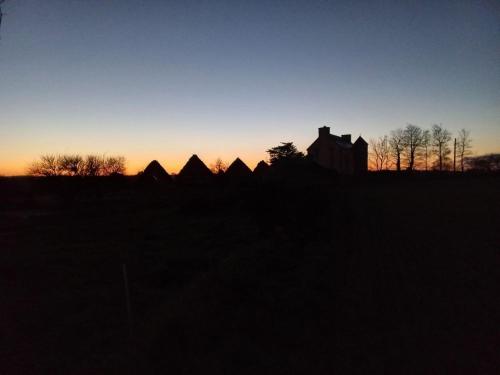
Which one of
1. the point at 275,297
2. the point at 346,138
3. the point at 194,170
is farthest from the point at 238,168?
the point at 275,297

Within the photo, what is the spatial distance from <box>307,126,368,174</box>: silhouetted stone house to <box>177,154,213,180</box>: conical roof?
44.6 ft

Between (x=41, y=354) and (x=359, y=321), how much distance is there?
5.01 meters

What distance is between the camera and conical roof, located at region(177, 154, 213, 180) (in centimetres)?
4378

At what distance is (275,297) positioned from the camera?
6797mm

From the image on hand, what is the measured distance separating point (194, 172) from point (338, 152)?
740 inches

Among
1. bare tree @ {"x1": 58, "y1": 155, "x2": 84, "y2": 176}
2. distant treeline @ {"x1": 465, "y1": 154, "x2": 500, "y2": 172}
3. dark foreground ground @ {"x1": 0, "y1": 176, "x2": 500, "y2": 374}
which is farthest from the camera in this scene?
distant treeline @ {"x1": 465, "y1": 154, "x2": 500, "y2": 172}

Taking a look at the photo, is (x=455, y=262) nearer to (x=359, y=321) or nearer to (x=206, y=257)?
(x=359, y=321)

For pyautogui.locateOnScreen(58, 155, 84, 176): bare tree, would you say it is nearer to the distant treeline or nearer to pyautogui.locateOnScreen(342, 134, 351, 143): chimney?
pyautogui.locateOnScreen(342, 134, 351, 143): chimney

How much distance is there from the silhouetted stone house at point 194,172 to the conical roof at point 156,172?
359 cm

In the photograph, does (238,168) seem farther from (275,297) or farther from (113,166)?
(275,297)

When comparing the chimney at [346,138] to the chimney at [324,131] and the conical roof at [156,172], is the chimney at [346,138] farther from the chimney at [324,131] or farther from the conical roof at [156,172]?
the conical roof at [156,172]

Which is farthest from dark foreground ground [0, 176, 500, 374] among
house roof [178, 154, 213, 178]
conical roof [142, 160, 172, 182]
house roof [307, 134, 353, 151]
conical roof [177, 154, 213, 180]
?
house roof [307, 134, 353, 151]

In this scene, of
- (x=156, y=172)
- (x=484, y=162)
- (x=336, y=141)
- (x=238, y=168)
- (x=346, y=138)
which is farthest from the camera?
(x=484, y=162)

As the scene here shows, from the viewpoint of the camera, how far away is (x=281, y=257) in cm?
965
